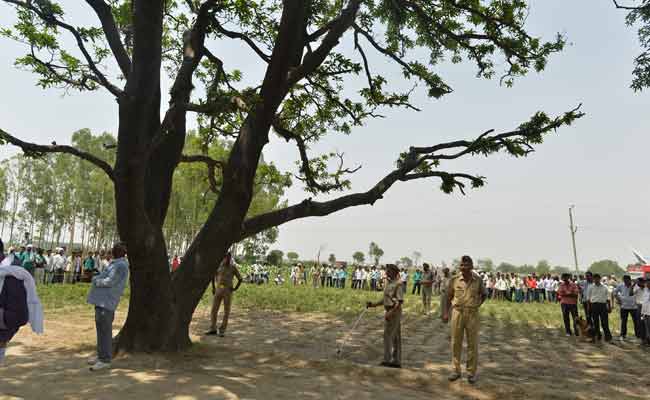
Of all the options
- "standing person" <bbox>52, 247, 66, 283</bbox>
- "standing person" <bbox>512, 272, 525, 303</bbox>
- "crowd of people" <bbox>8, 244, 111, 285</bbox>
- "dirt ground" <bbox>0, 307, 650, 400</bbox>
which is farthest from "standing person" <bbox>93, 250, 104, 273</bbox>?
"standing person" <bbox>512, 272, 525, 303</bbox>

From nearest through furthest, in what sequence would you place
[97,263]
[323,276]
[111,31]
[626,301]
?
[111,31] < [626,301] < [97,263] < [323,276]

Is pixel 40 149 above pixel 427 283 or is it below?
above

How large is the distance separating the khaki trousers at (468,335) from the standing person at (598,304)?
663 cm

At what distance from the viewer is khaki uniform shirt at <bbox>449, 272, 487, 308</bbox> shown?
707 cm

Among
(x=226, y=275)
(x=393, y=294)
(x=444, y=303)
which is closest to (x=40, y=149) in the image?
(x=226, y=275)

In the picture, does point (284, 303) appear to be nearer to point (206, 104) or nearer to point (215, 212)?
point (215, 212)

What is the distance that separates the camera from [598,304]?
12.0 m

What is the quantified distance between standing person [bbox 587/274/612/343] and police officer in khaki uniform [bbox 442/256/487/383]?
6539mm

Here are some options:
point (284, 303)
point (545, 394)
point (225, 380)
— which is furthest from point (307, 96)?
point (284, 303)

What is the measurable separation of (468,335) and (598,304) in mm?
7119

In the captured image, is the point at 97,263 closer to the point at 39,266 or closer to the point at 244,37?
the point at 39,266

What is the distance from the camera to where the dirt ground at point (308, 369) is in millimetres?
5637

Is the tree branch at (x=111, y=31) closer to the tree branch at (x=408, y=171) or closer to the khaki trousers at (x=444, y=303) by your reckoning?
the tree branch at (x=408, y=171)

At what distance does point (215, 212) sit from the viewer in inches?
325
